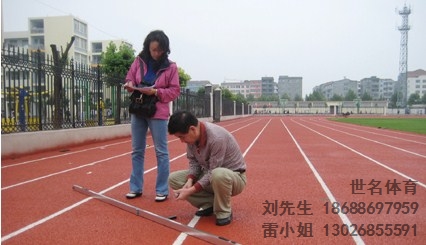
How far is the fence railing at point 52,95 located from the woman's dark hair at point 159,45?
9.27 ft

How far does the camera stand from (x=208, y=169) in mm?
3305

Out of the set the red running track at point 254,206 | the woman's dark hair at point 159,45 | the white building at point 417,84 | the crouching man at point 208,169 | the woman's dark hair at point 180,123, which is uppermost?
the white building at point 417,84

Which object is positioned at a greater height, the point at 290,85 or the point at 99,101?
the point at 290,85

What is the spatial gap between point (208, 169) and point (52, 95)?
6.83 metres

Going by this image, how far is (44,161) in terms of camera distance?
683 cm

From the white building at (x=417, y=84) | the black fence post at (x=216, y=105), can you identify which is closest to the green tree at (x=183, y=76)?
the black fence post at (x=216, y=105)

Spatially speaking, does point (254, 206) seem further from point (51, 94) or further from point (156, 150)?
point (51, 94)

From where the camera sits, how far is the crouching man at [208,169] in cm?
306

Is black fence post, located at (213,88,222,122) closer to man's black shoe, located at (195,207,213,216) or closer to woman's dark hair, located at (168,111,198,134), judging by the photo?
man's black shoe, located at (195,207,213,216)

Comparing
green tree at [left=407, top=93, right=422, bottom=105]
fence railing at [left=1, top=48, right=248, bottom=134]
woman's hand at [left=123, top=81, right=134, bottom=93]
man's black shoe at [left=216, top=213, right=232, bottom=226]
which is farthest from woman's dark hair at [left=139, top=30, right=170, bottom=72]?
green tree at [left=407, top=93, right=422, bottom=105]

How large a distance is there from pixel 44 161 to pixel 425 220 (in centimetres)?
588

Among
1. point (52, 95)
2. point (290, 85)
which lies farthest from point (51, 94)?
point (290, 85)

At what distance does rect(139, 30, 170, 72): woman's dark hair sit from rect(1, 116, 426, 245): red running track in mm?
1421

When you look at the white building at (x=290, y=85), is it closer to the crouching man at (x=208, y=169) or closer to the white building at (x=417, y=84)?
the white building at (x=417, y=84)
